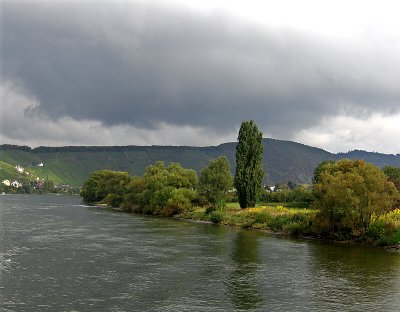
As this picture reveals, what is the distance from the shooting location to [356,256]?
165ft

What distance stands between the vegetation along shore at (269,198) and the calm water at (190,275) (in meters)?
7.33

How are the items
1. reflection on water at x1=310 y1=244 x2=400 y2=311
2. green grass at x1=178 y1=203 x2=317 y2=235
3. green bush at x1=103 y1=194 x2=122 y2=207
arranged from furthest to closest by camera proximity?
green bush at x1=103 y1=194 x2=122 y2=207, green grass at x1=178 y1=203 x2=317 y2=235, reflection on water at x1=310 y1=244 x2=400 y2=311

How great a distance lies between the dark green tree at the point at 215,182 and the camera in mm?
122562

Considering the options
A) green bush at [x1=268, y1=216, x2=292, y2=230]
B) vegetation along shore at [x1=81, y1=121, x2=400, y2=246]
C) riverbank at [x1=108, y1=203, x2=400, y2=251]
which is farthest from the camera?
green bush at [x1=268, y1=216, x2=292, y2=230]

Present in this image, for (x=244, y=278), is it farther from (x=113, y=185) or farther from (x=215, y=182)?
(x=113, y=185)

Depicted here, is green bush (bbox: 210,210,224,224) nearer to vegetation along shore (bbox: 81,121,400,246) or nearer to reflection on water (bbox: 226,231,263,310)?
vegetation along shore (bbox: 81,121,400,246)

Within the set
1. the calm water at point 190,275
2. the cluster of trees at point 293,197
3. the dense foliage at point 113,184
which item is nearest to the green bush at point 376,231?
the calm water at point 190,275

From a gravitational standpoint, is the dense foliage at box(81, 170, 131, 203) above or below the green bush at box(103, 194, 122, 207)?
above

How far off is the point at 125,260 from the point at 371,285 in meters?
24.4

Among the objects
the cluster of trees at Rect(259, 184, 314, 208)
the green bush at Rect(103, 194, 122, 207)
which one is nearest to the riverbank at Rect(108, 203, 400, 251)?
the cluster of trees at Rect(259, 184, 314, 208)

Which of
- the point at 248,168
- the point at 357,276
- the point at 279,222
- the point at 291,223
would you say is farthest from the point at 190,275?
the point at 248,168

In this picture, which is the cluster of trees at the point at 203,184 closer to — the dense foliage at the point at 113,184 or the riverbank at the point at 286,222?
the riverbank at the point at 286,222

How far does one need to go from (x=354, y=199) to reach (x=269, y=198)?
3013 inches

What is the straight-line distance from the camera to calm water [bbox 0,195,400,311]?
29094mm
